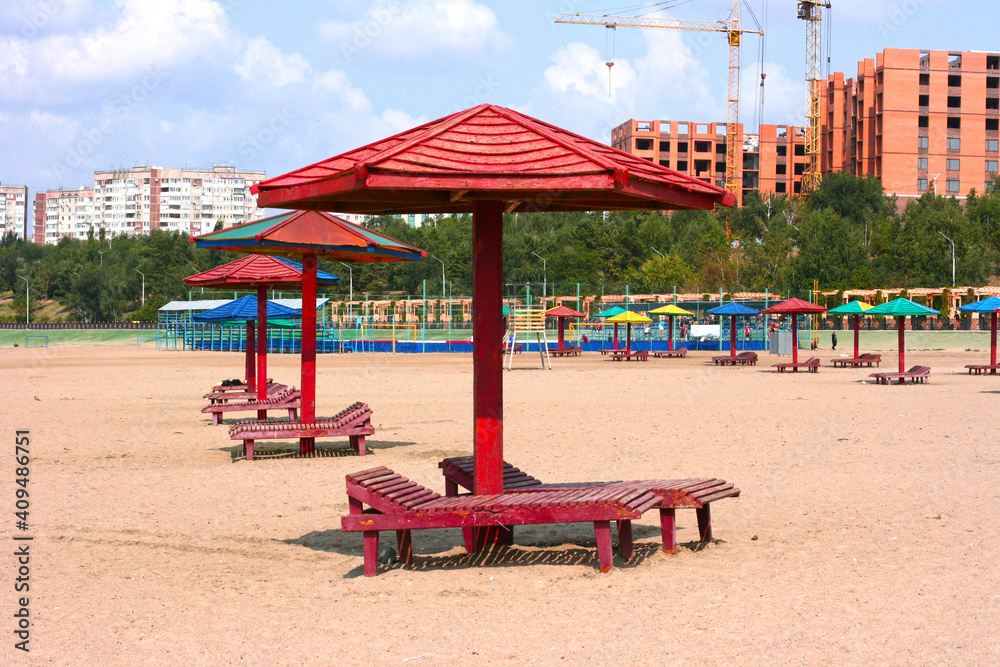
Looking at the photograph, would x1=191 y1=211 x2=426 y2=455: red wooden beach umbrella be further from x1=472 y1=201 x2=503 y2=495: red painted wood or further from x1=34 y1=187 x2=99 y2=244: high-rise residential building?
x1=34 y1=187 x2=99 y2=244: high-rise residential building

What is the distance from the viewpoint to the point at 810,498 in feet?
26.0

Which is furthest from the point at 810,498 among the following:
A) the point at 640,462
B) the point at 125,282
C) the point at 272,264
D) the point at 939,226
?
the point at 125,282

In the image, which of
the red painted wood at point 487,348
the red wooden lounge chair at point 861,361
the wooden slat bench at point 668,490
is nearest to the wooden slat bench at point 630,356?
the red wooden lounge chair at point 861,361

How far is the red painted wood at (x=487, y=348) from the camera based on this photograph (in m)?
6.05

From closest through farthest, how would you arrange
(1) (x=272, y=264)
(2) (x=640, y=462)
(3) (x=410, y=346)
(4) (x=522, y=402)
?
(2) (x=640, y=462) → (1) (x=272, y=264) → (4) (x=522, y=402) → (3) (x=410, y=346)

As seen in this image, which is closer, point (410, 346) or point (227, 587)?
point (227, 587)

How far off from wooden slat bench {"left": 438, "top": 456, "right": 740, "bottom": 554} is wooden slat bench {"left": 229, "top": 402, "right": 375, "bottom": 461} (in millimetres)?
4115

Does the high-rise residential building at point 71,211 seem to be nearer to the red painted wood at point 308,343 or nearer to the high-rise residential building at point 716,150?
the high-rise residential building at point 716,150

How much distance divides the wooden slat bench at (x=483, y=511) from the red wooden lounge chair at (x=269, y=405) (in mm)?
7516

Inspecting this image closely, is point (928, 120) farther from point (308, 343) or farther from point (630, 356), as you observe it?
point (308, 343)

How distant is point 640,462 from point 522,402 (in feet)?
25.7

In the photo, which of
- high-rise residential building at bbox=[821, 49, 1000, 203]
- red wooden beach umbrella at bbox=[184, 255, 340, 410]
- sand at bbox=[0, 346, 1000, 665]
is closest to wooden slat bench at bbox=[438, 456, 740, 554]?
sand at bbox=[0, 346, 1000, 665]

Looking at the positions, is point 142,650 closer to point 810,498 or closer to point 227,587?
point 227,587

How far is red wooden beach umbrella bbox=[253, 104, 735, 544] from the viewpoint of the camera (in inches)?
202
